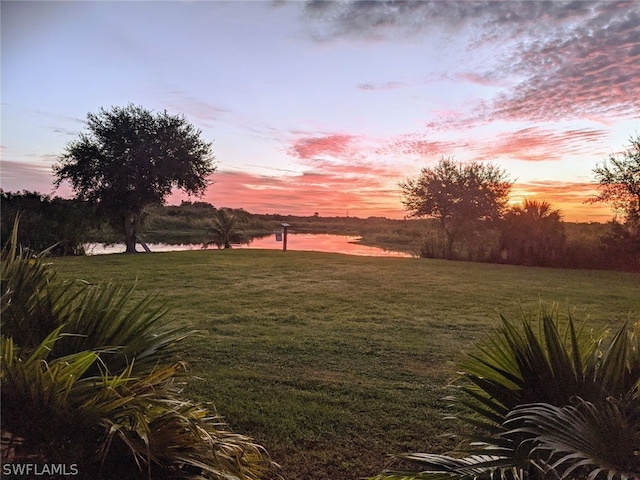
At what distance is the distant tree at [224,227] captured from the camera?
23547 mm

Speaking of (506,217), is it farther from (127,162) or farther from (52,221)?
(52,221)

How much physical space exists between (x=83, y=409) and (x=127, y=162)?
18844 mm

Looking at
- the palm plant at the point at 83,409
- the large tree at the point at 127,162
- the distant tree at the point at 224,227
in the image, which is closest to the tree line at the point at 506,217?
the distant tree at the point at 224,227

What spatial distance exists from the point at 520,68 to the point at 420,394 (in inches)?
244

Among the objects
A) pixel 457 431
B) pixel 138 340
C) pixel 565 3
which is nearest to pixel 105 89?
pixel 138 340

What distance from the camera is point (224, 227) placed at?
2339 centimetres

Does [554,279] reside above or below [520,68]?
below

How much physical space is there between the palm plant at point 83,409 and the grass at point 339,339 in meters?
0.47

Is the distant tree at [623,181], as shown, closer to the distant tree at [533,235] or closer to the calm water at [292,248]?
the distant tree at [533,235]

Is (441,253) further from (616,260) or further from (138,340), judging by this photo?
(138,340)

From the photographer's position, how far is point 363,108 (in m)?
8.42

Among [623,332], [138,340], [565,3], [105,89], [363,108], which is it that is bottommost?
[138,340]

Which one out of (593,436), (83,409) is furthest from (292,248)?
(593,436)

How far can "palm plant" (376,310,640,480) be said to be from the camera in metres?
1.31
